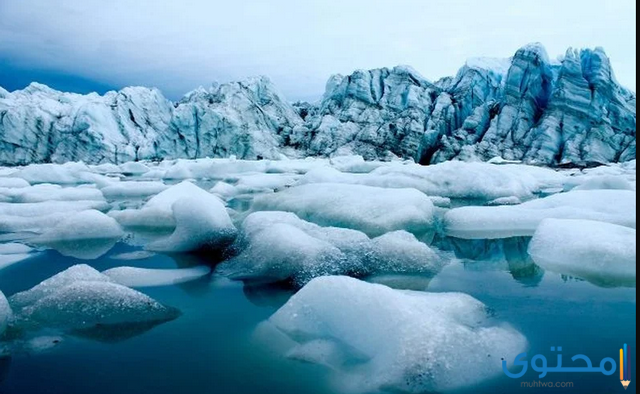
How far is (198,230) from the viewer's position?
4.44 metres

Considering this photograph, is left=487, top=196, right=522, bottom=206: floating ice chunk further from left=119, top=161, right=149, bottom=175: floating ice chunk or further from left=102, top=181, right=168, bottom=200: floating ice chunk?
left=119, top=161, right=149, bottom=175: floating ice chunk

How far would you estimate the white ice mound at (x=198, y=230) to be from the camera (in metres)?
4.44

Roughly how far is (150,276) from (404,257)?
2050mm

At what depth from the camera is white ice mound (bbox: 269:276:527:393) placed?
6.14 ft

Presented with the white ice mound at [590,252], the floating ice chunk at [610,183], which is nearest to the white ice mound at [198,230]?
the white ice mound at [590,252]

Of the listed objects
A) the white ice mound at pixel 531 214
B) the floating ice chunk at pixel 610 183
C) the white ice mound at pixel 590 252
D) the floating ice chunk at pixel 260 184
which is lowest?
the floating ice chunk at pixel 260 184

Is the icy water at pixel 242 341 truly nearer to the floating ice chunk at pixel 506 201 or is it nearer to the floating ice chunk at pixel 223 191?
the floating ice chunk at pixel 506 201

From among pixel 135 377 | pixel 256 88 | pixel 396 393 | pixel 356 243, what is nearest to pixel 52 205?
pixel 356 243

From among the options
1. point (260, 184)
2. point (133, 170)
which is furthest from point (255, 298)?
point (133, 170)

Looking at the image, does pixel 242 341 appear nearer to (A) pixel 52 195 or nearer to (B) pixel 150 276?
(B) pixel 150 276

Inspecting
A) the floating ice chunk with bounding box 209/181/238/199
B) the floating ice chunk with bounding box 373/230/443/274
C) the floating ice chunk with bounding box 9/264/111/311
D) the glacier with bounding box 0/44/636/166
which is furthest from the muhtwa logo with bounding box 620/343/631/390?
the glacier with bounding box 0/44/636/166

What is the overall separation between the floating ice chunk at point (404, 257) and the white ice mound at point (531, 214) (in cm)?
159

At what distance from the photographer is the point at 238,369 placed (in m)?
2.04

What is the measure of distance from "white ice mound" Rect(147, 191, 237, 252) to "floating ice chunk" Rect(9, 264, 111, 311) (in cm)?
143
